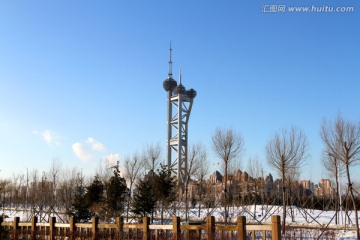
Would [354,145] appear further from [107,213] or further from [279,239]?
[107,213]

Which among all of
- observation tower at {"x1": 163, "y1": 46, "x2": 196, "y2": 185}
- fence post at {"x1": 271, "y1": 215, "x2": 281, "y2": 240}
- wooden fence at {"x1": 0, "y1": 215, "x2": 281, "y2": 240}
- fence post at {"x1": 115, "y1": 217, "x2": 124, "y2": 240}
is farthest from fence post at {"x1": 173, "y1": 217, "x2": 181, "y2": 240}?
observation tower at {"x1": 163, "y1": 46, "x2": 196, "y2": 185}

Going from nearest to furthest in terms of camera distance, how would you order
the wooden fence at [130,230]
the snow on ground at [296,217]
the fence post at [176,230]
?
1. the wooden fence at [130,230]
2. the fence post at [176,230]
3. the snow on ground at [296,217]

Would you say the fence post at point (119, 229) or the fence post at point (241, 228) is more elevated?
the fence post at point (241, 228)

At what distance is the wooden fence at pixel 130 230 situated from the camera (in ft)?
27.8

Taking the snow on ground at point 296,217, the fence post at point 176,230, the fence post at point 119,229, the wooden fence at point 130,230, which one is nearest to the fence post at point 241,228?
the wooden fence at point 130,230

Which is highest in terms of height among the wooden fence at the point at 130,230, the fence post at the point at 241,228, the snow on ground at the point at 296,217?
the fence post at the point at 241,228

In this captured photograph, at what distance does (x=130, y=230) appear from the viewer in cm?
1114

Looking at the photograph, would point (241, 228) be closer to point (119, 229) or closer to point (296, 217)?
Answer: point (119, 229)

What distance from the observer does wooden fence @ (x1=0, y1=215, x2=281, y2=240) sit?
27.8ft

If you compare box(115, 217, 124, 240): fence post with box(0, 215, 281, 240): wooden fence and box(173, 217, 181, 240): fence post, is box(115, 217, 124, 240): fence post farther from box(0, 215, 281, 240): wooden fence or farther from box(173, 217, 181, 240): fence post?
box(173, 217, 181, 240): fence post

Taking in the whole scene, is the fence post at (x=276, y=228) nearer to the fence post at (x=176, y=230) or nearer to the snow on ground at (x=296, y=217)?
the fence post at (x=176, y=230)

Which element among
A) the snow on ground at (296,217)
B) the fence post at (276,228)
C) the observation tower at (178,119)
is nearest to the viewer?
the fence post at (276,228)

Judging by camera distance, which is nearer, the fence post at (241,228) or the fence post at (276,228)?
the fence post at (276,228)

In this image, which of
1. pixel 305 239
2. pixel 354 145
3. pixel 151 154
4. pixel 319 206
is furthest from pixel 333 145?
pixel 319 206
